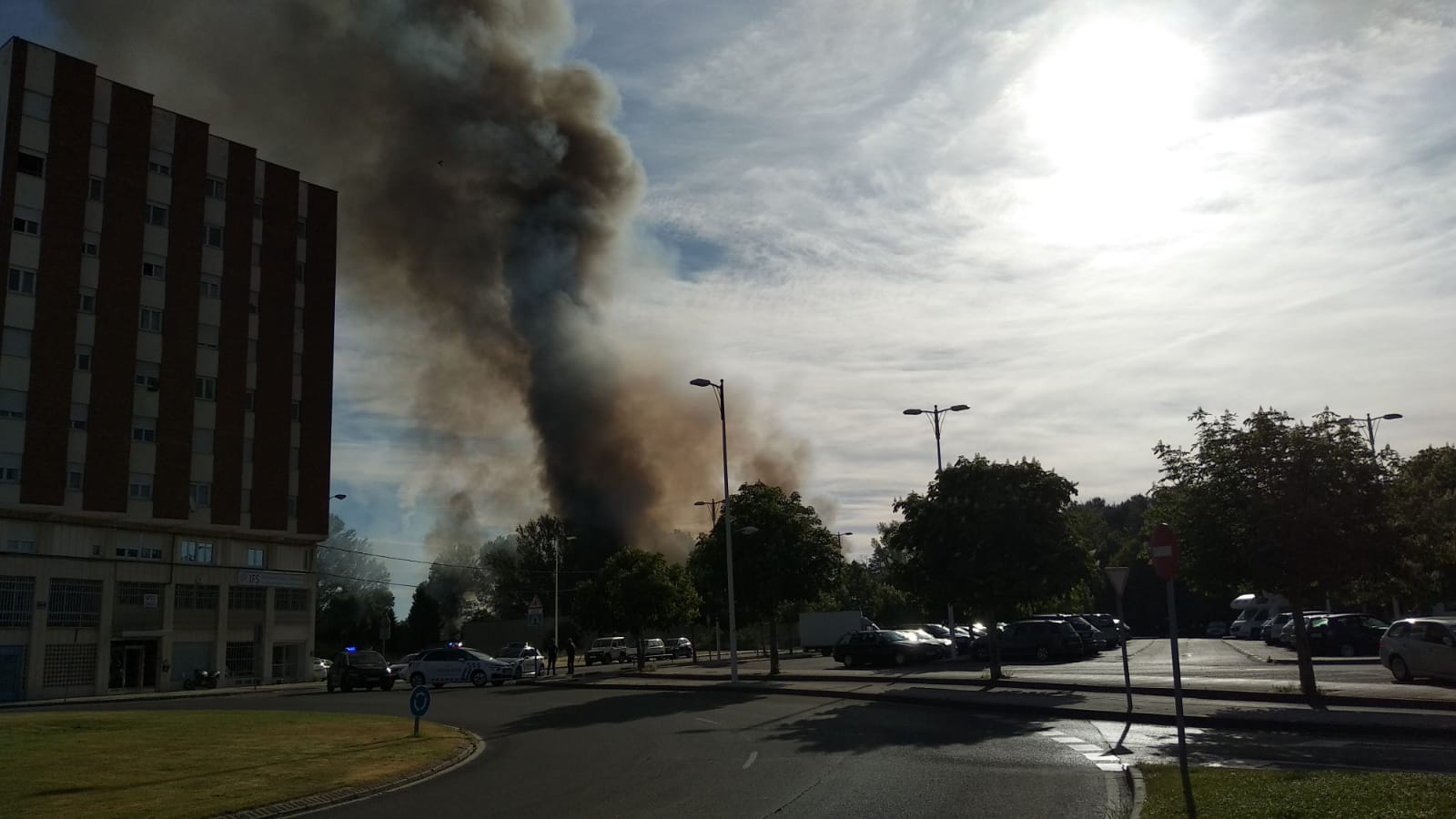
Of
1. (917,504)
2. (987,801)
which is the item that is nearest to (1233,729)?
(987,801)

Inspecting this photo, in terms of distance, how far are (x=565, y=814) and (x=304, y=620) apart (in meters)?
53.8

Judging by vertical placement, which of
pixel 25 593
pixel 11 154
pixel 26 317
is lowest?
pixel 25 593

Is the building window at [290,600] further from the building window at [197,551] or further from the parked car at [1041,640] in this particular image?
the parked car at [1041,640]

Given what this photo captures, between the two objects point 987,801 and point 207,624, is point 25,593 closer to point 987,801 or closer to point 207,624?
point 207,624

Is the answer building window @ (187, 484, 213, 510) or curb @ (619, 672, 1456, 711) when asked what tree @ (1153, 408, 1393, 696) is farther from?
building window @ (187, 484, 213, 510)

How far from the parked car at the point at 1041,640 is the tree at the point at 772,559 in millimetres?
7464

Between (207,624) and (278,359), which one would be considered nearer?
(207,624)

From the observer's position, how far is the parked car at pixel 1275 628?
4650 cm

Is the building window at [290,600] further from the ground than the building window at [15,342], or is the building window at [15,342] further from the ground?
the building window at [15,342]

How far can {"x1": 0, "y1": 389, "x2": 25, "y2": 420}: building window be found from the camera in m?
47.1

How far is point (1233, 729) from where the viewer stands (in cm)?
1744

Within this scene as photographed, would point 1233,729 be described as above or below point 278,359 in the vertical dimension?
below

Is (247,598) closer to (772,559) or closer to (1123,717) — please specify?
(772,559)

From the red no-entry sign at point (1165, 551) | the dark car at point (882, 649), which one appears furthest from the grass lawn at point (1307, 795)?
the dark car at point (882, 649)
